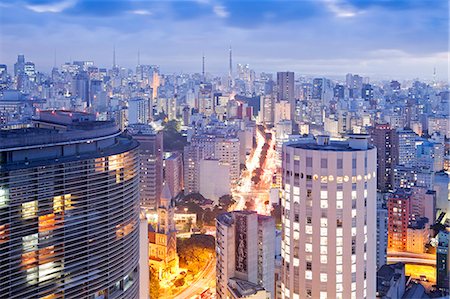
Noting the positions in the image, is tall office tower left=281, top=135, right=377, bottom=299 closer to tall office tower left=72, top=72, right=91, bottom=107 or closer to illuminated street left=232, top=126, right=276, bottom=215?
illuminated street left=232, top=126, right=276, bottom=215

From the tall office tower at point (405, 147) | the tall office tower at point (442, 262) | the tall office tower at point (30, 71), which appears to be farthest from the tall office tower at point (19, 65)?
the tall office tower at point (405, 147)

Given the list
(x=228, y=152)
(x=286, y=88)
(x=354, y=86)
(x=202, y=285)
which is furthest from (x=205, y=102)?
(x=202, y=285)

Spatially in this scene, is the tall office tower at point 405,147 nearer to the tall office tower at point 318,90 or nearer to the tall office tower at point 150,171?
the tall office tower at point 150,171

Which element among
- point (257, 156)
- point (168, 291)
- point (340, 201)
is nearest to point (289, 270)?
point (340, 201)

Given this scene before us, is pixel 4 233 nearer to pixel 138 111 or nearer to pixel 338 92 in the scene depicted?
pixel 138 111

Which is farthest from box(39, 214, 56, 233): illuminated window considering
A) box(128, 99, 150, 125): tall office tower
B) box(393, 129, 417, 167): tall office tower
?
box(128, 99, 150, 125): tall office tower

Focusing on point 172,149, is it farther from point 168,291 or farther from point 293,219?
point 293,219
